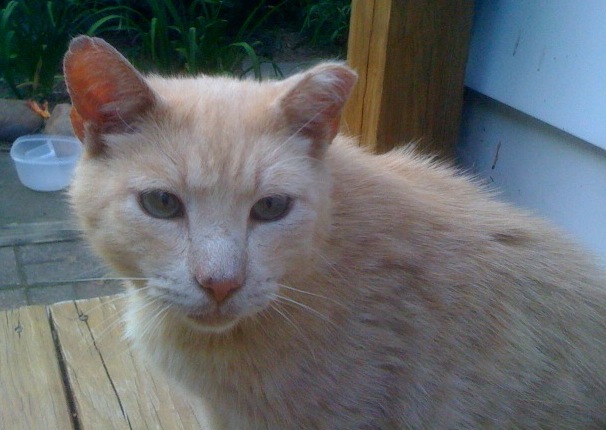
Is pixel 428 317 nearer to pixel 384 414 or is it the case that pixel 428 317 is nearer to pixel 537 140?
pixel 384 414

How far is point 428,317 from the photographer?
152 centimetres

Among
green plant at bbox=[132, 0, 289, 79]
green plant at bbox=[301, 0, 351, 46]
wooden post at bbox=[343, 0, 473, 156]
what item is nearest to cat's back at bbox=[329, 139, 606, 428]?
wooden post at bbox=[343, 0, 473, 156]

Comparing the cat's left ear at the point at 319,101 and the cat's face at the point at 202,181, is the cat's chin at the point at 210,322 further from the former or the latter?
the cat's left ear at the point at 319,101

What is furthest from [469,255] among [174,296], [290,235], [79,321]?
[79,321]

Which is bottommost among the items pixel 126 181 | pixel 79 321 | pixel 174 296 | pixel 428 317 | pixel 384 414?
pixel 79 321

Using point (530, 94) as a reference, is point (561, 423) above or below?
below

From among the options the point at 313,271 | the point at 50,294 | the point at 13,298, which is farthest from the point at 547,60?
the point at 13,298

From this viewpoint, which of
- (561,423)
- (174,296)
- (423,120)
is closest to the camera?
(174,296)

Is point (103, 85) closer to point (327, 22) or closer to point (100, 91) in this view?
point (100, 91)

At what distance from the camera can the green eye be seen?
4.26ft

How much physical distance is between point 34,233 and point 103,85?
261cm

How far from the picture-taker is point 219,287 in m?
1.24

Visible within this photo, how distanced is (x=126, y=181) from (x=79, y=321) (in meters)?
1.04

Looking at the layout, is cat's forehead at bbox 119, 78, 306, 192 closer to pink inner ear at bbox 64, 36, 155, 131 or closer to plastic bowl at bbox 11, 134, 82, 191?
pink inner ear at bbox 64, 36, 155, 131
